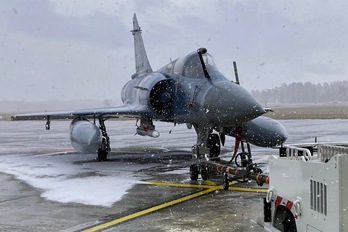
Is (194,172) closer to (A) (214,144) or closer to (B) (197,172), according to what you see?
(B) (197,172)

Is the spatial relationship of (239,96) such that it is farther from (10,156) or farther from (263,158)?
(10,156)

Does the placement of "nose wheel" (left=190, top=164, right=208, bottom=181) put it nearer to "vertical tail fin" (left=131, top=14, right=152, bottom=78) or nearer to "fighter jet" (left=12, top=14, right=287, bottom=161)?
"fighter jet" (left=12, top=14, right=287, bottom=161)

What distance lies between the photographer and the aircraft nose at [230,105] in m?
12.2

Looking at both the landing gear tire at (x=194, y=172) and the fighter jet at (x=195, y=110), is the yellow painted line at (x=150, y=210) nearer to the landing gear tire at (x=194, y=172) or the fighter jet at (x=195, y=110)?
the landing gear tire at (x=194, y=172)

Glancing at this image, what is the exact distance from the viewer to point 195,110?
1433cm

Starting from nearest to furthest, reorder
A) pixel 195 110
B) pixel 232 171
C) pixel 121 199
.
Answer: pixel 121 199 < pixel 232 171 < pixel 195 110

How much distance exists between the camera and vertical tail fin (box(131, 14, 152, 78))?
2414cm

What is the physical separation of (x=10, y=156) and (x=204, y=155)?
10440 millimetres

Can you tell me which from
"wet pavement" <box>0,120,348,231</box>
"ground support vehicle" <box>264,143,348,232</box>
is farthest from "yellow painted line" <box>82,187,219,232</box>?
"ground support vehicle" <box>264,143,348,232</box>

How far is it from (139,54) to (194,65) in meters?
10.6

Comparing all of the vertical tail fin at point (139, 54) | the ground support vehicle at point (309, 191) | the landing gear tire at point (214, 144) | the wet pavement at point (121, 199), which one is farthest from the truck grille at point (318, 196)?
the vertical tail fin at point (139, 54)

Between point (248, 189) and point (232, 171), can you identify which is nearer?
point (232, 171)

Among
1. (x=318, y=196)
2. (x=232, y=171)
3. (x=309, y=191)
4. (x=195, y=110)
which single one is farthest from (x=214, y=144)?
(x=318, y=196)

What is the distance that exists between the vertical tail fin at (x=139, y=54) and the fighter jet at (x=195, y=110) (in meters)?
2.97
